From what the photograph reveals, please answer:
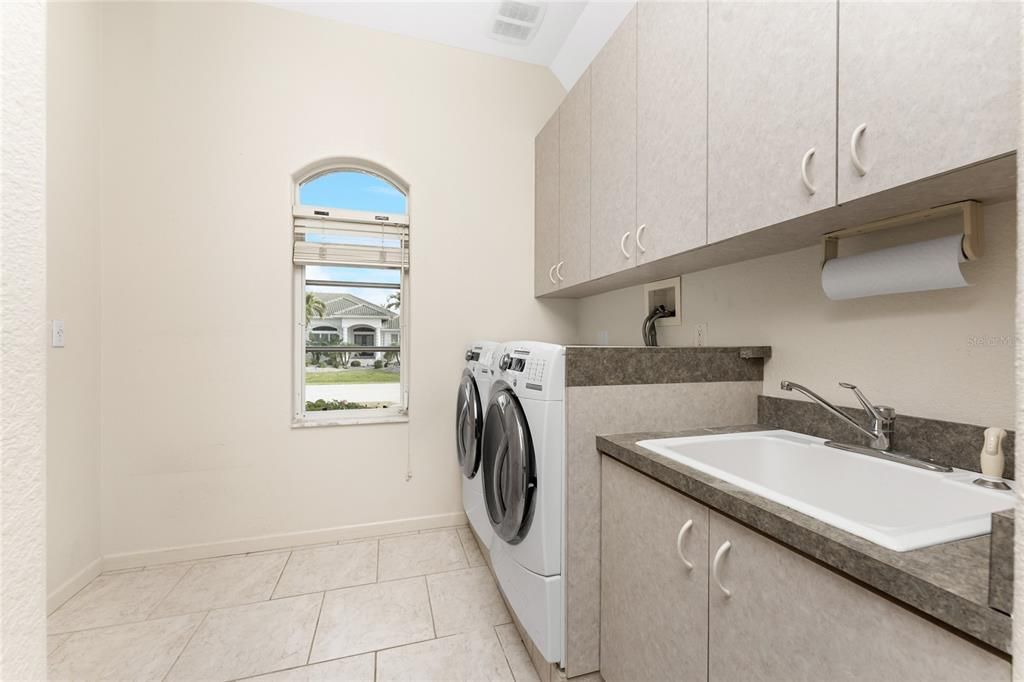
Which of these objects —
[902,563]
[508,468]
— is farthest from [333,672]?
[902,563]

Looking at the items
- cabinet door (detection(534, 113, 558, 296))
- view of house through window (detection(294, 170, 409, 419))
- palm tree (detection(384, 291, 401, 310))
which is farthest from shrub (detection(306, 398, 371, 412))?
cabinet door (detection(534, 113, 558, 296))

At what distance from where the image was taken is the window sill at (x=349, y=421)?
2373 millimetres

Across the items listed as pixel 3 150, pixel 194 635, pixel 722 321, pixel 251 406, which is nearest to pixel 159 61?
pixel 251 406

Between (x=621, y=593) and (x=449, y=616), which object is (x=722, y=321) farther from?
(x=449, y=616)

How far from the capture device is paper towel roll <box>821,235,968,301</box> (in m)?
0.93

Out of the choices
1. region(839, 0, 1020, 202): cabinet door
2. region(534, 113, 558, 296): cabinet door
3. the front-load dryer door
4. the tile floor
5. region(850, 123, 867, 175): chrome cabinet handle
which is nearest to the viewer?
region(839, 0, 1020, 202): cabinet door

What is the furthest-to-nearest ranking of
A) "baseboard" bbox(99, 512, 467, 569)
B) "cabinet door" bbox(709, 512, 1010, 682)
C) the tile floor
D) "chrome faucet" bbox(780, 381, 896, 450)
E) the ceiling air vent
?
the ceiling air vent
"baseboard" bbox(99, 512, 467, 569)
the tile floor
"chrome faucet" bbox(780, 381, 896, 450)
"cabinet door" bbox(709, 512, 1010, 682)

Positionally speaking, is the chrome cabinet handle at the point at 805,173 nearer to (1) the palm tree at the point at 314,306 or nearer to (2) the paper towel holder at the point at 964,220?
(2) the paper towel holder at the point at 964,220

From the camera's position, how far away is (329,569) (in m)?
2.09

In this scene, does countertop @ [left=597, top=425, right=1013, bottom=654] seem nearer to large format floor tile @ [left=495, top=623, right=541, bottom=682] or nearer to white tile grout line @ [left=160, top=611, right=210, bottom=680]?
large format floor tile @ [left=495, top=623, right=541, bottom=682]

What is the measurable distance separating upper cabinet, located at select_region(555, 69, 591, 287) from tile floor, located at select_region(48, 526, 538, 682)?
62.1 inches

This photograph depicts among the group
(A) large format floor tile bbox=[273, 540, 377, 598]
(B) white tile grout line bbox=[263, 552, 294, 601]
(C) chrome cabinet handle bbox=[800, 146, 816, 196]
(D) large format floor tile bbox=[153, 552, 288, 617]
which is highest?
(C) chrome cabinet handle bbox=[800, 146, 816, 196]

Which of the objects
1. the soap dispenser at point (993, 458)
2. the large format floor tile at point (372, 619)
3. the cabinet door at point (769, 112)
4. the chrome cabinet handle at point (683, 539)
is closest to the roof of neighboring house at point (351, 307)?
the large format floor tile at point (372, 619)

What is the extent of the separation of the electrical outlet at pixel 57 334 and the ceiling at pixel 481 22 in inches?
76.5
